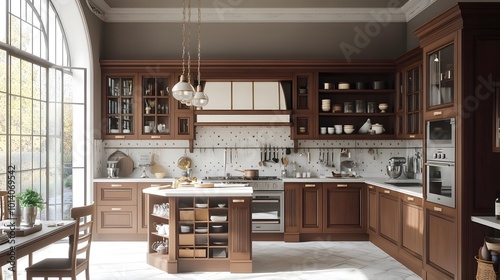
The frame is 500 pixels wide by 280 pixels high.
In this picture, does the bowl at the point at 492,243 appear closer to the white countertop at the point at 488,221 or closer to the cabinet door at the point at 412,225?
the white countertop at the point at 488,221

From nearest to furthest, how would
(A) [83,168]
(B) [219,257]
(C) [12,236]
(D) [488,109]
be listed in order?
1. (C) [12,236]
2. (D) [488,109]
3. (B) [219,257]
4. (A) [83,168]

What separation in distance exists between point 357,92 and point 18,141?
15.3 ft

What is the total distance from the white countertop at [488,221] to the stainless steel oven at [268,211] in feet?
10.3

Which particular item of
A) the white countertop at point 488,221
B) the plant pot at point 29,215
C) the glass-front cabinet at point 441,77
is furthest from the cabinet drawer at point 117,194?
the white countertop at point 488,221

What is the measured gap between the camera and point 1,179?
177 inches

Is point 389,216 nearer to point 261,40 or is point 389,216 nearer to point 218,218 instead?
point 218,218

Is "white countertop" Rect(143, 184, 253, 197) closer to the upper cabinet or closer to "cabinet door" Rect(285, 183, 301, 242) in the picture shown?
"cabinet door" Rect(285, 183, 301, 242)

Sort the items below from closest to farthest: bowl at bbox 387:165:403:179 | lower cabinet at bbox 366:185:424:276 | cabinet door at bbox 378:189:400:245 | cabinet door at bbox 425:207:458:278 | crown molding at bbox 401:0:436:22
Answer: cabinet door at bbox 425:207:458:278
lower cabinet at bbox 366:185:424:276
cabinet door at bbox 378:189:400:245
crown molding at bbox 401:0:436:22
bowl at bbox 387:165:403:179

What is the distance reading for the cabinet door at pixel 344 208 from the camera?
6453 mm

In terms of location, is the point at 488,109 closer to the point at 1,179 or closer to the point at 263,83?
the point at 263,83

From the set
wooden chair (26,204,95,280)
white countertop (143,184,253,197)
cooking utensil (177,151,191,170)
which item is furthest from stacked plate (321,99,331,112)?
wooden chair (26,204,95,280)

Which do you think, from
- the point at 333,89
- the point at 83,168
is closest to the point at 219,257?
the point at 83,168

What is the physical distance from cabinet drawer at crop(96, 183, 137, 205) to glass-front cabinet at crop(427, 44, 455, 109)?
4185 mm

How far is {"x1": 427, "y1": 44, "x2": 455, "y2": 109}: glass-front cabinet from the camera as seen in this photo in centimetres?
391
